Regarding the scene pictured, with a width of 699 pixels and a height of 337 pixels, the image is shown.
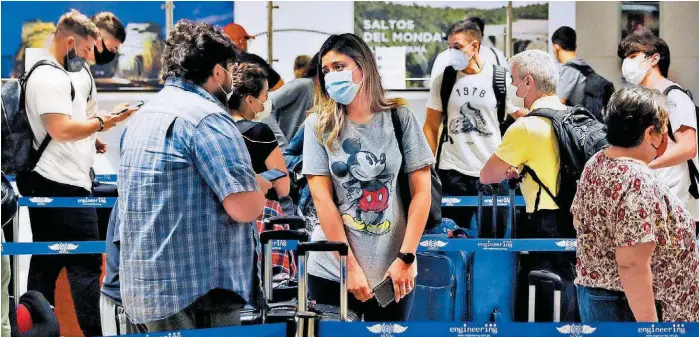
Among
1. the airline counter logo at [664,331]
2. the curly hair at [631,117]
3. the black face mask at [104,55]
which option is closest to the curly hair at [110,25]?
the black face mask at [104,55]

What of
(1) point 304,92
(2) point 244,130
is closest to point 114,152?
(1) point 304,92

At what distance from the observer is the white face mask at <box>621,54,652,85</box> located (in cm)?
579

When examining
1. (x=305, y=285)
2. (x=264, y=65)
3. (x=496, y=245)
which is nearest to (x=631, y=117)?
(x=305, y=285)

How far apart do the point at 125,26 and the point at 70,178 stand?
120 inches

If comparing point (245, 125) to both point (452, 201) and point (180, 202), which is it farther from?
point (180, 202)

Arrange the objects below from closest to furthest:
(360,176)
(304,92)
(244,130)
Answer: (360,176), (244,130), (304,92)

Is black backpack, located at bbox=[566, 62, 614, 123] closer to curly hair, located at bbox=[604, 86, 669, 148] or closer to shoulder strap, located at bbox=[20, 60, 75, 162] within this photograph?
shoulder strap, located at bbox=[20, 60, 75, 162]

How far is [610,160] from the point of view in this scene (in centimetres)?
341

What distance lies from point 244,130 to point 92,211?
111 centimetres

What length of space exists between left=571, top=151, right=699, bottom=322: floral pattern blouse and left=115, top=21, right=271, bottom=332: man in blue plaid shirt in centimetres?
102

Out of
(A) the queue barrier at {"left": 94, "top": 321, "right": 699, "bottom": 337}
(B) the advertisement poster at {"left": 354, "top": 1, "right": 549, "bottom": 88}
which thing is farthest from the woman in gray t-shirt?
(B) the advertisement poster at {"left": 354, "top": 1, "right": 549, "bottom": 88}

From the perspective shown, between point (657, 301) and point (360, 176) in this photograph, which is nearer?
point (657, 301)

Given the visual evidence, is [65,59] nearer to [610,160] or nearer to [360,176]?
[360,176]

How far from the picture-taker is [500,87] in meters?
6.34
